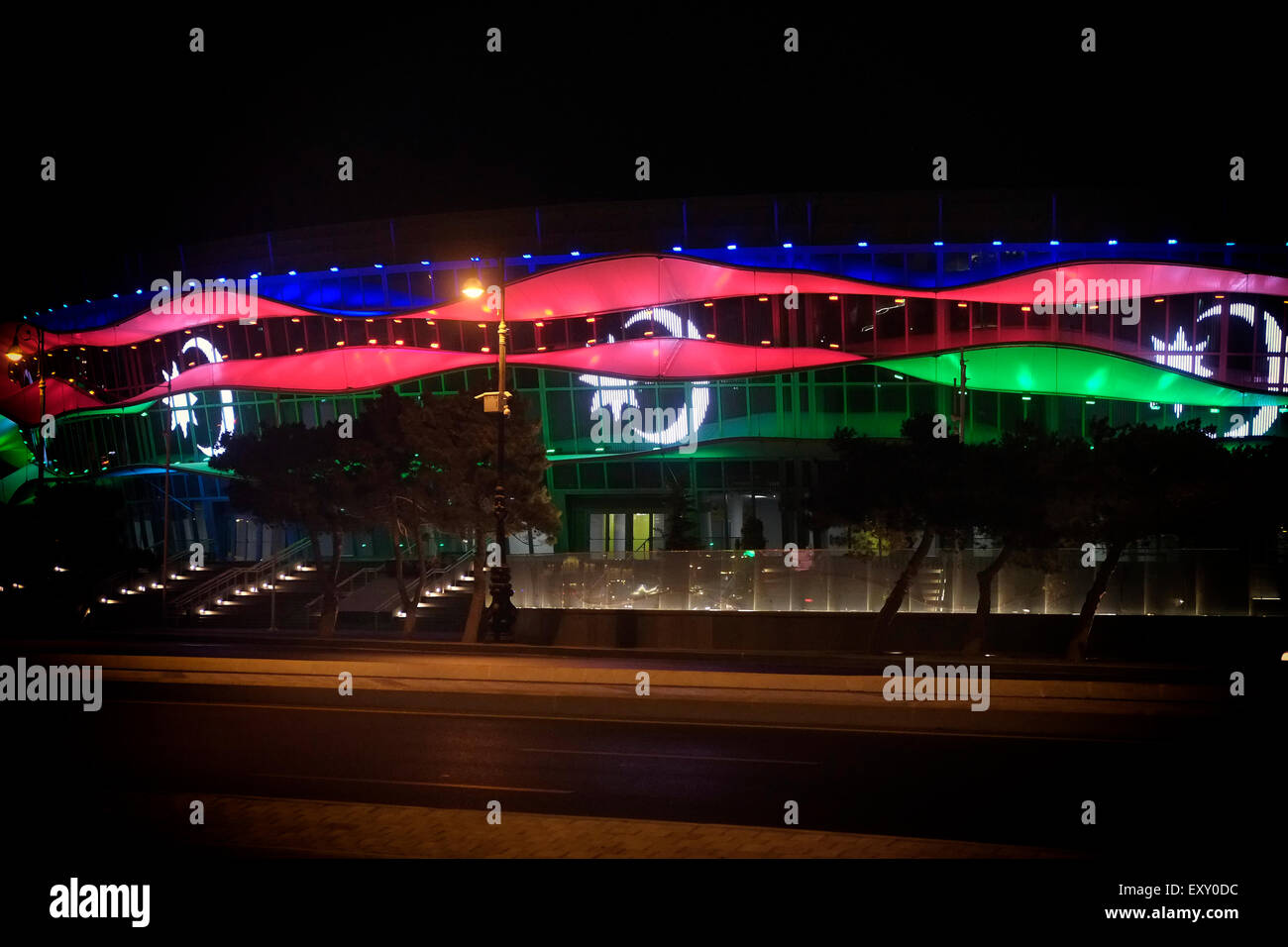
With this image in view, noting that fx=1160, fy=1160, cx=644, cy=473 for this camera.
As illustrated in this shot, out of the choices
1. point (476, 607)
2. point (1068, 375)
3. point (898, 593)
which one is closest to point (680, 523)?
point (476, 607)

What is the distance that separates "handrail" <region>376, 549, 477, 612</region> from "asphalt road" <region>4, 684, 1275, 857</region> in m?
20.5

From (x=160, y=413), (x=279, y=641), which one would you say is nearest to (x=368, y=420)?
(x=279, y=641)

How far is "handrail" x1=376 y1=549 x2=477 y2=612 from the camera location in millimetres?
37375

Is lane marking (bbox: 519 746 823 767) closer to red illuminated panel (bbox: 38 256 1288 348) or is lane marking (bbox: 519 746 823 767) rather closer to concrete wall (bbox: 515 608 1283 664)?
concrete wall (bbox: 515 608 1283 664)

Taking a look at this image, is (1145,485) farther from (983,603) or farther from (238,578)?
(238,578)

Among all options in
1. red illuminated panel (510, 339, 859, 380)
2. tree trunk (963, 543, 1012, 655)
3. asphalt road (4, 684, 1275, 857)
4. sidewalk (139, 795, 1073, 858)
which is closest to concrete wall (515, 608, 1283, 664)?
tree trunk (963, 543, 1012, 655)

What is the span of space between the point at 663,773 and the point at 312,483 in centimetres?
2394

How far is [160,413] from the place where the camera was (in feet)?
172

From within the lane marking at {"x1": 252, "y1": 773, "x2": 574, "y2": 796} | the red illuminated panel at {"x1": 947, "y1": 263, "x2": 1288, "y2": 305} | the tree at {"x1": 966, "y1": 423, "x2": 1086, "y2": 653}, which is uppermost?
the red illuminated panel at {"x1": 947, "y1": 263, "x2": 1288, "y2": 305}

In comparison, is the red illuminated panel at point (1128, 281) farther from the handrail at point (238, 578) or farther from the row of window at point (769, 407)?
the handrail at point (238, 578)

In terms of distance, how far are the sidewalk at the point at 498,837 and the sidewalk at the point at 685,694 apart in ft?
17.6

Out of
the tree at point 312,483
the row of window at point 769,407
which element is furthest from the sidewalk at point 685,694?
the row of window at point 769,407

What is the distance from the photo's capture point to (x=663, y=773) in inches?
487

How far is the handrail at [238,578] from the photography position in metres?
40.3
